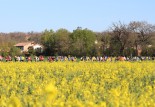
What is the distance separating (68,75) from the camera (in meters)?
20.9

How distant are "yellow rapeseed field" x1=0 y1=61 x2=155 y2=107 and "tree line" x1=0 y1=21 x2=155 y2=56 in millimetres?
51167

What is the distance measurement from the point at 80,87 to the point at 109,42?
67.9 m

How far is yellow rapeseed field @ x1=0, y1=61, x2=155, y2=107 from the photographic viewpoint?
6086 mm

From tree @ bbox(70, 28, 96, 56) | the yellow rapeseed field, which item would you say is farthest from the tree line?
the yellow rapeseed field

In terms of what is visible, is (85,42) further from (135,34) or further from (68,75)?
(68,75)

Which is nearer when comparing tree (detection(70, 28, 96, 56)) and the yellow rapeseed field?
the yellow rapeseed field

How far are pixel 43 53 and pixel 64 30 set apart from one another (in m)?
13.3

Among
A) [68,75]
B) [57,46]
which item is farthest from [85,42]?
[68,75]

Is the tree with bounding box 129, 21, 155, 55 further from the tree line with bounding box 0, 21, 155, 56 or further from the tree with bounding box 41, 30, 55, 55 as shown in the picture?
the tree with bounding box 41, 30, 55, 55

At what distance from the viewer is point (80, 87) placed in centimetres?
1211

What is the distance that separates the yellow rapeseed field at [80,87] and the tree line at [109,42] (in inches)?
2014

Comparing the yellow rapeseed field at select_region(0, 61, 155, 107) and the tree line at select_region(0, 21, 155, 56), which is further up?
the tree line at select_region(0, 21, 155, 56)

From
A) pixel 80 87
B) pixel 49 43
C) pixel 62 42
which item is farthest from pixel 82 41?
pixel 80 87

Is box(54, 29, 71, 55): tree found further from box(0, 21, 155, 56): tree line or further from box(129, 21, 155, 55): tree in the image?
box(129, 21, 155, 55): tree
